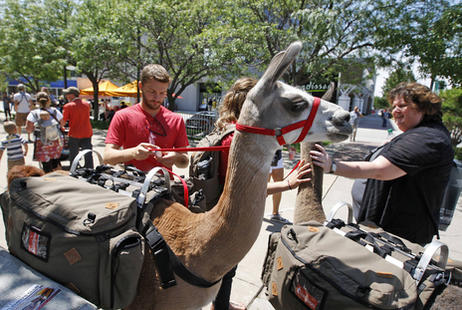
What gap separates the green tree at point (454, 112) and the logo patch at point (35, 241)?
47.3ft

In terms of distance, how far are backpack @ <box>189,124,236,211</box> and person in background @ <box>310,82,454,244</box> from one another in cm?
67

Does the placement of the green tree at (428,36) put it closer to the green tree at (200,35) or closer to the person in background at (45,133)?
the green tree at (200,35)

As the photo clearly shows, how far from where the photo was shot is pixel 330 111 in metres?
1.49

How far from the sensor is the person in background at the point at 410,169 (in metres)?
1.79


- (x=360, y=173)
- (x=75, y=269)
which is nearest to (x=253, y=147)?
(x=360, y=173)

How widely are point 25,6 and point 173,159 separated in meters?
17.6

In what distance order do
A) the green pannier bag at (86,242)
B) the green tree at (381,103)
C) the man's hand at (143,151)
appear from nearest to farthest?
the green pannier bag at (86,242) → the man's hand at (143,151) → the green tree at (381,103)

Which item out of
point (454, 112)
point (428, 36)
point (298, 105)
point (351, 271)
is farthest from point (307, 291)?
point (454, 112)

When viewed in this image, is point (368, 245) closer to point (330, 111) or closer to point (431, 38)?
point (330, 111)

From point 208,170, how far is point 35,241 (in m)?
1.10

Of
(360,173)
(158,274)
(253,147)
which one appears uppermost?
(253,147)

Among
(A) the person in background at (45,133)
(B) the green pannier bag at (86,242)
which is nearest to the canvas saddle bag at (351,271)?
(B) the green pannier bag at (86,242)

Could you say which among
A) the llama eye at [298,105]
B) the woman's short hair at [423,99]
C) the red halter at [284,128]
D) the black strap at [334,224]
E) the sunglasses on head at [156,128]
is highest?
the woman's short hair at [423,99]

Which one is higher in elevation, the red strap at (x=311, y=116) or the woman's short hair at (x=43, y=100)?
the red strap at (x=311, y=116)
